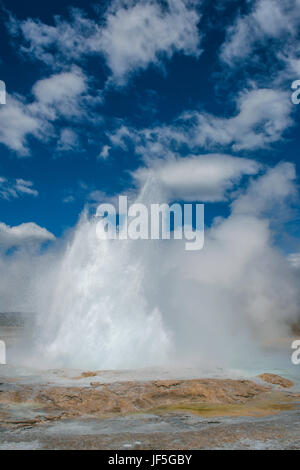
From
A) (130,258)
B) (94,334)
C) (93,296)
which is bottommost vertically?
(94,334)

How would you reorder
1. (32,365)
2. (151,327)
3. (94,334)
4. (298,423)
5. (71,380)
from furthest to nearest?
(151,327) < (94,334) < (32,365) < (71,380) < (298,423)

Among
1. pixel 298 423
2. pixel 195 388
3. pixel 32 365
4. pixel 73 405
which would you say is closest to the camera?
pixel 298 423

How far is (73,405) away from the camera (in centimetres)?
1054

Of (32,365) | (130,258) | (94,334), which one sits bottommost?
(32,365)

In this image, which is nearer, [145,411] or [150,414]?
[150,414]

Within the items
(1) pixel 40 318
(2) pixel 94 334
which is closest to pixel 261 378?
(2) pixel 94 334

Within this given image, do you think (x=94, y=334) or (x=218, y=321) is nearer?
(x=94, y=334)

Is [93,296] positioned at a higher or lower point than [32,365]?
higher

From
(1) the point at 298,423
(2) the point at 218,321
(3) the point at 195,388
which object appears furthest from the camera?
(2) the point at 218,321
